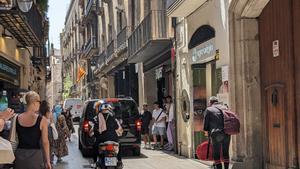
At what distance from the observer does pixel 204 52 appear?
1434cm

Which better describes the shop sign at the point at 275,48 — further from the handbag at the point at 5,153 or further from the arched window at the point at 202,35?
the handbag at the point at 5,153

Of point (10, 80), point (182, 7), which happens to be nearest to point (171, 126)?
point (182, 7)

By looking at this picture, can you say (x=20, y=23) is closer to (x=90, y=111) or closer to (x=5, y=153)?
(x=90, y=111)

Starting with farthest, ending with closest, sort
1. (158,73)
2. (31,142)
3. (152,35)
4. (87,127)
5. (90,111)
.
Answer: (158,73) → (152,35) → (90,111) → (87,127) → (31,142)

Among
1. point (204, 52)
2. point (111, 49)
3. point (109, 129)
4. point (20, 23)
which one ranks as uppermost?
point (111, 49)

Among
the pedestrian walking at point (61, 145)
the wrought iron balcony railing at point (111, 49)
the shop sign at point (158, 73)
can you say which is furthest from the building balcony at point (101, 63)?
the pedestrian walking at point (61, 145)

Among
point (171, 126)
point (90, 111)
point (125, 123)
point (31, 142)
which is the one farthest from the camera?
point (171, 126)

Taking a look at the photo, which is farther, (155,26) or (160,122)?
(160,122)

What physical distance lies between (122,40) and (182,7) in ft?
48.6

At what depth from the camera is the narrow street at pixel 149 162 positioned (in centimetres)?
1395

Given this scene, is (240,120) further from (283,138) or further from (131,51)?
(131,51)

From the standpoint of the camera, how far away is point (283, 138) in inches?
408

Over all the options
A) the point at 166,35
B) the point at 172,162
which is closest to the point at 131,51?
the point at 166,35

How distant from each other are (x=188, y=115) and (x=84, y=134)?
10.4 feet
